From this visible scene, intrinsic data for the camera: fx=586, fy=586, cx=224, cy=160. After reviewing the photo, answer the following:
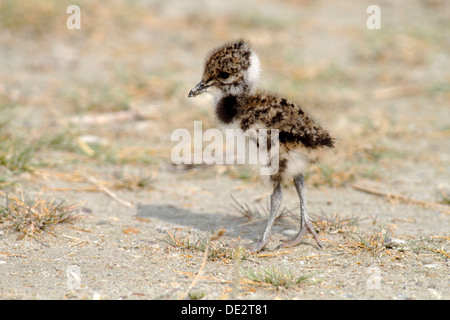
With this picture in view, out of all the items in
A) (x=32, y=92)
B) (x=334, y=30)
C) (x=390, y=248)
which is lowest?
(x=390, y=248)

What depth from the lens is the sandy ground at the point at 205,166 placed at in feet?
11.2

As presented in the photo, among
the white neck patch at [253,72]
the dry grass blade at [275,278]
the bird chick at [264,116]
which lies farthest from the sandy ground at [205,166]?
the white neck patch at [253,72]

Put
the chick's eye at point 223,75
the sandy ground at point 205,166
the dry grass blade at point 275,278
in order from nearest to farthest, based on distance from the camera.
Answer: the dry grass blade at point 275,278
the sandy ground at point 205,166
the chick's eye at point 223,75

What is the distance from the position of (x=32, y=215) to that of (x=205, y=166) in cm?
195

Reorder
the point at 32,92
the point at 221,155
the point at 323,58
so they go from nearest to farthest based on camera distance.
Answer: the point at 221,155 → the point at 32,92 → the point at 323,58

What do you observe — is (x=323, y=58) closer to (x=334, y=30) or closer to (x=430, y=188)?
(x=334, y=30)

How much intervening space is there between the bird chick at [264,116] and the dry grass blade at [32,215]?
124 centimetres

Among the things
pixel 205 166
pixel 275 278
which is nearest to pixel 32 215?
pixel 275 278

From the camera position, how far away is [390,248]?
380 centimetres

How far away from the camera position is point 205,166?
18.2ft

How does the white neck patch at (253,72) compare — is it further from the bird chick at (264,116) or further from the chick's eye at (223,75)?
the chick's eye at (223,75)

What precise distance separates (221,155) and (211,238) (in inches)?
71.1

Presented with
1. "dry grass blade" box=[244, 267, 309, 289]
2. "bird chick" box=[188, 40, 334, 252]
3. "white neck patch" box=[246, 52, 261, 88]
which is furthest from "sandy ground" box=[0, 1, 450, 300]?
"white neck patch" box=[246, 52, 261, 88]
